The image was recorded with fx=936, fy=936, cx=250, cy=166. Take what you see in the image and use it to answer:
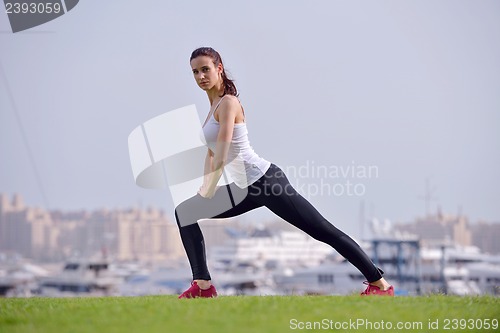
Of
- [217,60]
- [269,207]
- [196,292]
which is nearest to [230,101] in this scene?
[217,60]

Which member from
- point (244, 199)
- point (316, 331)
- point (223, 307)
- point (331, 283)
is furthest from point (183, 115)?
point (331, 283)

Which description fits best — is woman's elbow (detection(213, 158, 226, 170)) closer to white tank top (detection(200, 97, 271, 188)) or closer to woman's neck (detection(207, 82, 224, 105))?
white tank top (detection(200, 97, 271, 188))

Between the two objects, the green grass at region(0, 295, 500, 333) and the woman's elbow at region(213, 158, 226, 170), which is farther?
the woman's elbow at region(213, 158, 226, 170)

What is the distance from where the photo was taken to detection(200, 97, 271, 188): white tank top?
22.1 feet

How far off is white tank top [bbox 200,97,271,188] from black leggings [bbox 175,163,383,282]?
5 centimetres

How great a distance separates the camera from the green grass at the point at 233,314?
5.47 metres

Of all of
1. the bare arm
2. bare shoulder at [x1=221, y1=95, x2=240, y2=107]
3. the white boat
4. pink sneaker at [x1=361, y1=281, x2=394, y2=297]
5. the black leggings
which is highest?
bare shoulder at [x1=221, y1=95, x2=240, y2=107]

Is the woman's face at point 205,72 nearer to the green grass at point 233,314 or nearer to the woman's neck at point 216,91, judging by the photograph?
the woman's neck at point 216,91

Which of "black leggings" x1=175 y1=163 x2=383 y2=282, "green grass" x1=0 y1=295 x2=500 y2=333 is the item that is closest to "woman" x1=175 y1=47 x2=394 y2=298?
"black leggings" x1=175 y1=163 x2=383 y2=282

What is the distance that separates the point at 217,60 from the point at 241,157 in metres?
0.74

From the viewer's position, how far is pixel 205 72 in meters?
6.80

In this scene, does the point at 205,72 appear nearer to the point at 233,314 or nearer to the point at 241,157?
the point at 241,157

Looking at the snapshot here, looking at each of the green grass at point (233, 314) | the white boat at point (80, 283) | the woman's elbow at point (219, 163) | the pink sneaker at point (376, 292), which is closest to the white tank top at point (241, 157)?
the woman's elbow at point (219, 163)

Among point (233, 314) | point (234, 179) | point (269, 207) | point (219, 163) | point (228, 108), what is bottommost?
point (233, 314)
